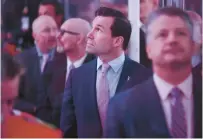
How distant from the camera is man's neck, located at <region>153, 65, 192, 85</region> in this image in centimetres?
181

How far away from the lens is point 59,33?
1902 mm

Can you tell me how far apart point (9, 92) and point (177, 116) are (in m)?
0.88

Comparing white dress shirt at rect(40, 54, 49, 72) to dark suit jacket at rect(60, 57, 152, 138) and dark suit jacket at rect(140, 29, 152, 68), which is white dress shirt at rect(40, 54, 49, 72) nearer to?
dark suit jacket at rect(60, 57, 152, 138)

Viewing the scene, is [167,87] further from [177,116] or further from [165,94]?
[177,116]

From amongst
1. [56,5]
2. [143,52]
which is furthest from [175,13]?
[56,5]

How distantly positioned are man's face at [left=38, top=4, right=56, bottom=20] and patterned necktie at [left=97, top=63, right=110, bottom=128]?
375 millimetres

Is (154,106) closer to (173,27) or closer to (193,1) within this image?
(173,27)

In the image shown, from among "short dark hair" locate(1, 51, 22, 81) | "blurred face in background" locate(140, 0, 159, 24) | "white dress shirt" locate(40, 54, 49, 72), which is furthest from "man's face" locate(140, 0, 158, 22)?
"short dark hair" locate(1, 51, 22, 81)

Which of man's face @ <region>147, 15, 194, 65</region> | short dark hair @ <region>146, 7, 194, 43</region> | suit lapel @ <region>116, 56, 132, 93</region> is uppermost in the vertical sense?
short dark hair @ <region>146, 7, 194, 43</region>

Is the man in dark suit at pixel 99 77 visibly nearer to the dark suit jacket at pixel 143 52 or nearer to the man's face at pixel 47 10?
the dark suit jacket at pixel 143 52

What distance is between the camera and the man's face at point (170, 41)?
1.78 meters

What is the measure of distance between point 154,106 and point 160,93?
0.24ft

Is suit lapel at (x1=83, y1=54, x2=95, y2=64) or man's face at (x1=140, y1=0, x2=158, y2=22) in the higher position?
man's face at (x1=140, y1=0, x2=158, y2=22)

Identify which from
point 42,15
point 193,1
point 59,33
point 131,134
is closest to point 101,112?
point 131,134
